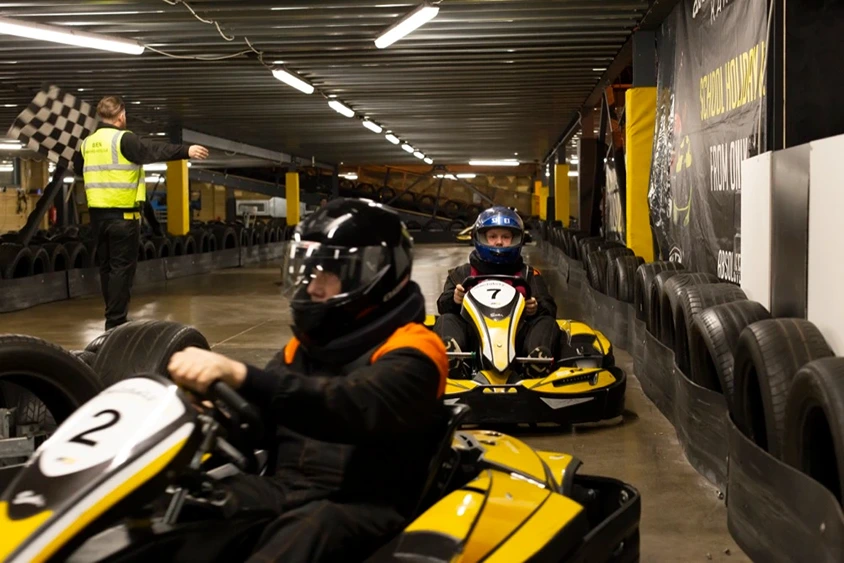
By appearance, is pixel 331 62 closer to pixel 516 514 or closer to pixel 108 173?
pixel 108 173

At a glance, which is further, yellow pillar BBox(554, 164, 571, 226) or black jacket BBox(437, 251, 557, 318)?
yellow pillar BBox(554, 164, 571, 226)

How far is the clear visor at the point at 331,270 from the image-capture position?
1927 millimetres

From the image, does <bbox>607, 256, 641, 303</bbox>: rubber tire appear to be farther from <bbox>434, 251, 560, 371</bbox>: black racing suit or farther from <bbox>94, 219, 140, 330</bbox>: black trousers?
<bbox>94, 219, 140, 330</bbox>: black trousers

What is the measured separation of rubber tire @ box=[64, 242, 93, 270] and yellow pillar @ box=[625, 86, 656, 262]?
5643mm

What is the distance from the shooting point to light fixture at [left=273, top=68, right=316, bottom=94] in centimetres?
963

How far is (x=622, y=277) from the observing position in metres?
6.50

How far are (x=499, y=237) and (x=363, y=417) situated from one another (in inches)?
122

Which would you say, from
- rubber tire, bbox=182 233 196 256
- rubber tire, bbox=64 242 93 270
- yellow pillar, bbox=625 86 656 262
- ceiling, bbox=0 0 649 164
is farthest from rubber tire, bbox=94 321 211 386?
rubber tire, bbox=182 233 196 256

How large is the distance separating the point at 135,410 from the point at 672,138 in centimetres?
555

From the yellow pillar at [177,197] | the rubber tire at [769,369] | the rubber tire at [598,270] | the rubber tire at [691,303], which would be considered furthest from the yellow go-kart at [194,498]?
the yellow pillar at [177,197]

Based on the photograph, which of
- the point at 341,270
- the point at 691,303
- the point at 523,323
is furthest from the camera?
the point at 523,323

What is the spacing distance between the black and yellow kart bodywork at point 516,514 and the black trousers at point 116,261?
3.97 meters

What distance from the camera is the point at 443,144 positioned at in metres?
19.9

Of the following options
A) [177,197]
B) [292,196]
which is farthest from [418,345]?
[292,196]
